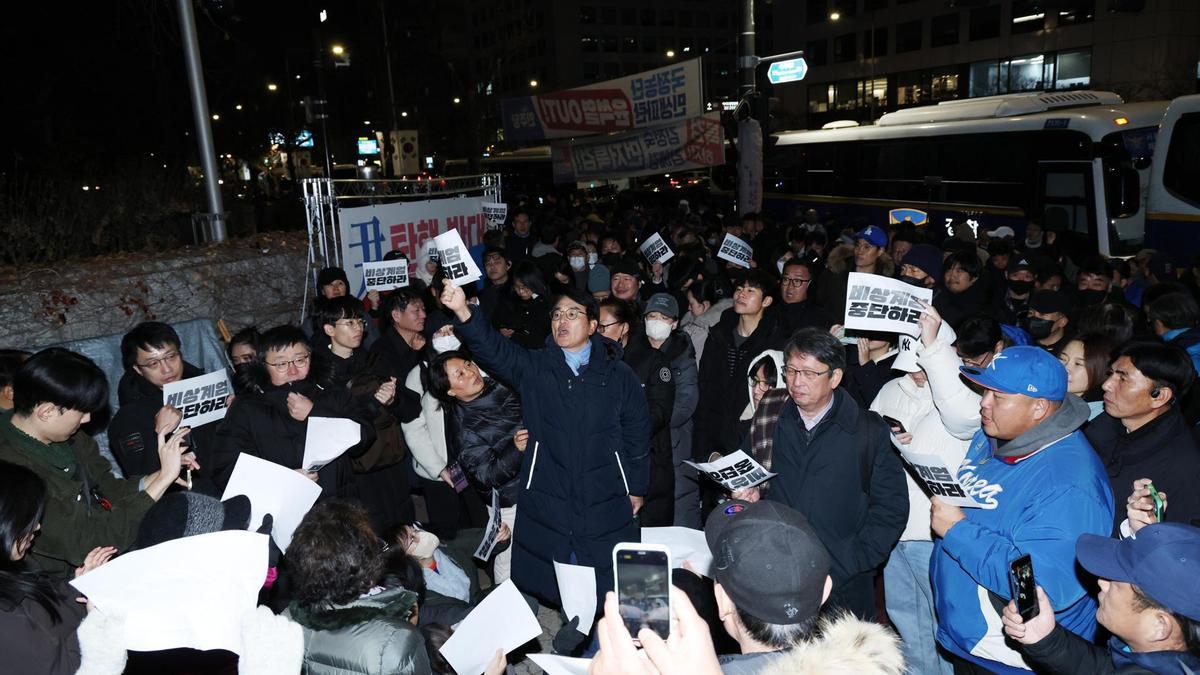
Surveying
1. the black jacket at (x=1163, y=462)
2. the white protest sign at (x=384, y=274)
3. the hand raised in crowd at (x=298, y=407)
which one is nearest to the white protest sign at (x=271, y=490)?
the hand raised in crowd at (x=298, y=407)

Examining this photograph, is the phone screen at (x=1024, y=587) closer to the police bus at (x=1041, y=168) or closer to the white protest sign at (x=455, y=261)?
the white protest sign at (x=455, y=261)

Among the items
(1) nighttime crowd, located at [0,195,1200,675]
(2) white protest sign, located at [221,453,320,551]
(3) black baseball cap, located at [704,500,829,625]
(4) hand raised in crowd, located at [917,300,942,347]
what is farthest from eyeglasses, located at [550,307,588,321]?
(3) black baseball cap, located at [704,500,829,625]

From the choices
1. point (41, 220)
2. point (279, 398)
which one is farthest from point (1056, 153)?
point (41, 220)

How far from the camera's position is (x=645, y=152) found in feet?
51.7

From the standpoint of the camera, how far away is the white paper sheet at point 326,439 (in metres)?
4.02

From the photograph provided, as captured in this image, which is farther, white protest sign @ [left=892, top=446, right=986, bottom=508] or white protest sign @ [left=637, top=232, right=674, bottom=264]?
white protest sign @ [left=637, top=232, right=674, bottom=264]

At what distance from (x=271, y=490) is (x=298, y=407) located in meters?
0.74

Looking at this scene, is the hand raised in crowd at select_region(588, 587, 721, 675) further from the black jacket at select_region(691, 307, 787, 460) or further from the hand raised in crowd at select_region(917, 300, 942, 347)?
the black jacket at select_region(691, 307, 787, 460)

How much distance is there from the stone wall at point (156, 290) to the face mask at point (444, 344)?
3.78 meters

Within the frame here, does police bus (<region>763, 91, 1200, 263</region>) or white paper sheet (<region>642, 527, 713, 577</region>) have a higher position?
police bus (<region>763, 91, 1200, 263</region>)

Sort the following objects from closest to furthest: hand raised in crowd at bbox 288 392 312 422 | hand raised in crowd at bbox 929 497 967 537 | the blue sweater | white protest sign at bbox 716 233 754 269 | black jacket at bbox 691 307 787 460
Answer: the blue sweater → hand raised in crowd at bbox 929 497 967 537 → hand raised in crowd at bbox 288 392 312 422 → black jacket at bbox 691 307 787 460 → white protest sign at bbox 716 233 754 269

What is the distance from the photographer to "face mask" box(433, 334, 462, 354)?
482 cm

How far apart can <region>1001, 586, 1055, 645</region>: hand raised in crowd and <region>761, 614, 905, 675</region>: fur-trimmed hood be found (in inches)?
33.9

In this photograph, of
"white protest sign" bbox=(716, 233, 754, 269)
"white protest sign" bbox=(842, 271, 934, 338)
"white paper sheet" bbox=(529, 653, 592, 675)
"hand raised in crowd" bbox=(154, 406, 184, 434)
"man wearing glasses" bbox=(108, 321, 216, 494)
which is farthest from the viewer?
"white protest sign" bbox=(716, 233, 754, 269)
